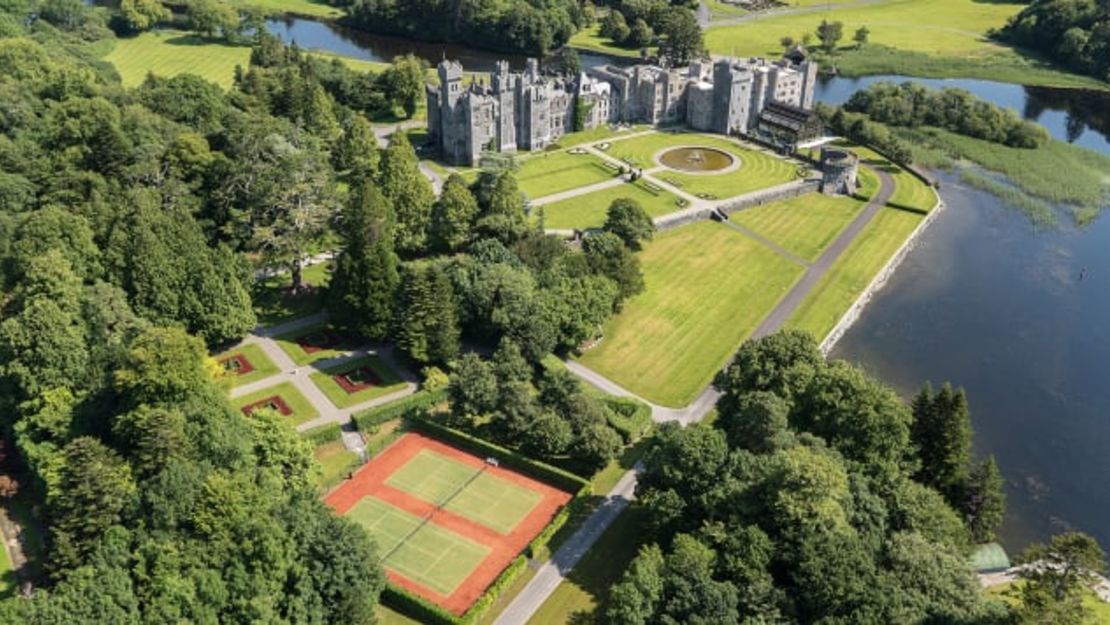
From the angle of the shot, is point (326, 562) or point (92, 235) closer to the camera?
point (326, 562)

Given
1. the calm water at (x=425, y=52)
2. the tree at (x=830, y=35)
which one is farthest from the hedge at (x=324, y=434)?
the tree at (x=830, y=35)

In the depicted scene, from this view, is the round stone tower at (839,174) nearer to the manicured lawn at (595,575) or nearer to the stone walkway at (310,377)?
the stone walkway at (310,377)

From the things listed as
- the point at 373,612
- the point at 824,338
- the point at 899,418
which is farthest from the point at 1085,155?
the point at 373,612

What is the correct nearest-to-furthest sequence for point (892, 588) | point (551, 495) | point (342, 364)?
point (892, 588) → point (551, 495) → point (342, 364)

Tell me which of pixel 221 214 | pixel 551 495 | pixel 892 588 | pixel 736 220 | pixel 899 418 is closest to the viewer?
pixel 892 588

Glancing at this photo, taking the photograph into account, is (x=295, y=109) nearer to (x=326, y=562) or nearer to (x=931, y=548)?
(x=326, y=562)

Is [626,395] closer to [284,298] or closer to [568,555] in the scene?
[568,555]

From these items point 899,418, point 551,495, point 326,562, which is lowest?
point 551,495

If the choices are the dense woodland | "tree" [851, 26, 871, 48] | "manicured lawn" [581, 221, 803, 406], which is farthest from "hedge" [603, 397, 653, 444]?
the dense woodland
